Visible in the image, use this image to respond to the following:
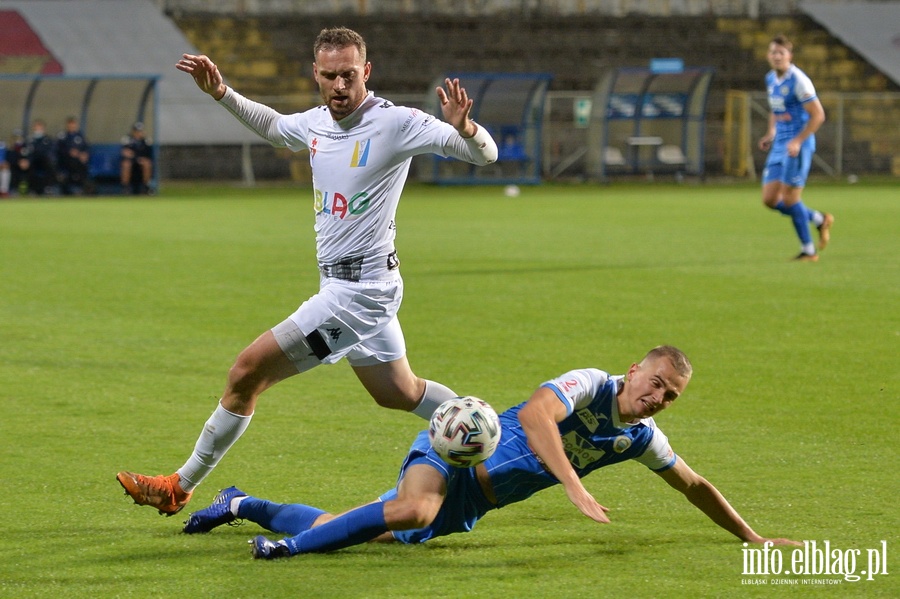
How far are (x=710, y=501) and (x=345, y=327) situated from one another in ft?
5.27

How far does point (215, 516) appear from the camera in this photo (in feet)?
17.6

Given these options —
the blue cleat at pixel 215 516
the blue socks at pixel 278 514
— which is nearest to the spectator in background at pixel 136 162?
the blue cleat at pixel 215 516

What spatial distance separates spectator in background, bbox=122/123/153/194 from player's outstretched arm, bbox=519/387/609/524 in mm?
26983

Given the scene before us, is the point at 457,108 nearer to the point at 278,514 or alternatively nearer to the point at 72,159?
the point at 278,514

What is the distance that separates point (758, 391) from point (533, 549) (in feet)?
11.7

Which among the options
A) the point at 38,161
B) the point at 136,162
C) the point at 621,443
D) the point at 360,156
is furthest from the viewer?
the point at 136,162

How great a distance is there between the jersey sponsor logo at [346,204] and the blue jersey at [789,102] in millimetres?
10659

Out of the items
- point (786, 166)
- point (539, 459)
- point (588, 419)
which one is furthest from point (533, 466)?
point (786, 166)

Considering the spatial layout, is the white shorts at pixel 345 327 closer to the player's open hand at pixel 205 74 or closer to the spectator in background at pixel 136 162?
the player's open hand at pixel 205 74

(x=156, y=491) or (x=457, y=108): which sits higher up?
(x=457, y=108)

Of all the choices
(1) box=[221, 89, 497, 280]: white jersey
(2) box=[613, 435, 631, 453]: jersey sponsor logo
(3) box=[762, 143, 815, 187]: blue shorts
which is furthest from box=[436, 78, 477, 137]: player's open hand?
(3) box=[762, 143, 815, 187]: blue shorts

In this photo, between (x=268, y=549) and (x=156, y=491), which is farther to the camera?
(x=156, y=491)

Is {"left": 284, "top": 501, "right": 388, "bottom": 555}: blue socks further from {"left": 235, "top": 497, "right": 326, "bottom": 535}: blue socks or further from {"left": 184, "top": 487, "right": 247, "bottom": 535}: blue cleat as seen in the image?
{"left": 184, "top": 487, "right": 247, "bottom": 535}: blue cleat

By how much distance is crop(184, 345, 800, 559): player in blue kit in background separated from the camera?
4809 mm
